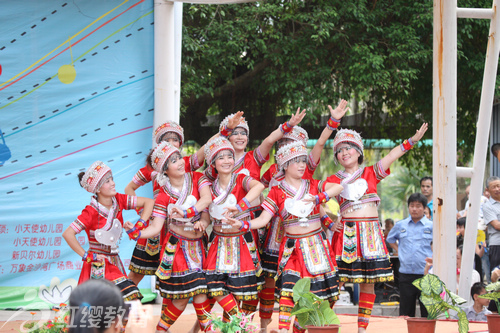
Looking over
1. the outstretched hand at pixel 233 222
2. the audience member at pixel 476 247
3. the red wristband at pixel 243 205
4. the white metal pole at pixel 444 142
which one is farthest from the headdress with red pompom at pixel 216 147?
the audience member at pixel 476 247

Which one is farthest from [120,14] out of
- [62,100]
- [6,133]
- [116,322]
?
[116,322]

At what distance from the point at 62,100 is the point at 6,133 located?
0.69 meters

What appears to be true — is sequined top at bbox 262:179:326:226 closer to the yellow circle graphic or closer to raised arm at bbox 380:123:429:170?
raised arm at bbox 380:123:429:170

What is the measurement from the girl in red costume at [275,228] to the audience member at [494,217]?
2.43m

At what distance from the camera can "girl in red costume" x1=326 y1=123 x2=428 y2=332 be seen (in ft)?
15.9

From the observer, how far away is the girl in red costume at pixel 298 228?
464 centimetres

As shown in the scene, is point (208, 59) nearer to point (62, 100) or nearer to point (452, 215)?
point (62, 100)

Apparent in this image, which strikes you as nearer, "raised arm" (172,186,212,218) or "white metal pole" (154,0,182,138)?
"raised arm" (172,186,212,218)

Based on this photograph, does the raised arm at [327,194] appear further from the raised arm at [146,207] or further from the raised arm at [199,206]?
the raised arm at [146,207]

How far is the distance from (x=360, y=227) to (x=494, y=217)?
2.42 metres

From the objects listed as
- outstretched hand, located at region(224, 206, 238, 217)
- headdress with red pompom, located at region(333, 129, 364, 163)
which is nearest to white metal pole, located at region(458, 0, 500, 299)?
headdress with red pompom, located at region(333, 129, 364, 163)

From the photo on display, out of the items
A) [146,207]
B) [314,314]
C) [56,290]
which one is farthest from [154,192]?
[56,290]

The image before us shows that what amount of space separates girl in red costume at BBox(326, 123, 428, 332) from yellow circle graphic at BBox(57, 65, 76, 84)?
325cm

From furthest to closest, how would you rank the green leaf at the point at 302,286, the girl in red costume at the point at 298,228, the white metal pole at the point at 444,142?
the white metal pole at the point at 444,142, the girl in red costume at the point at 298,228, the green leaf at the point at 302,286
